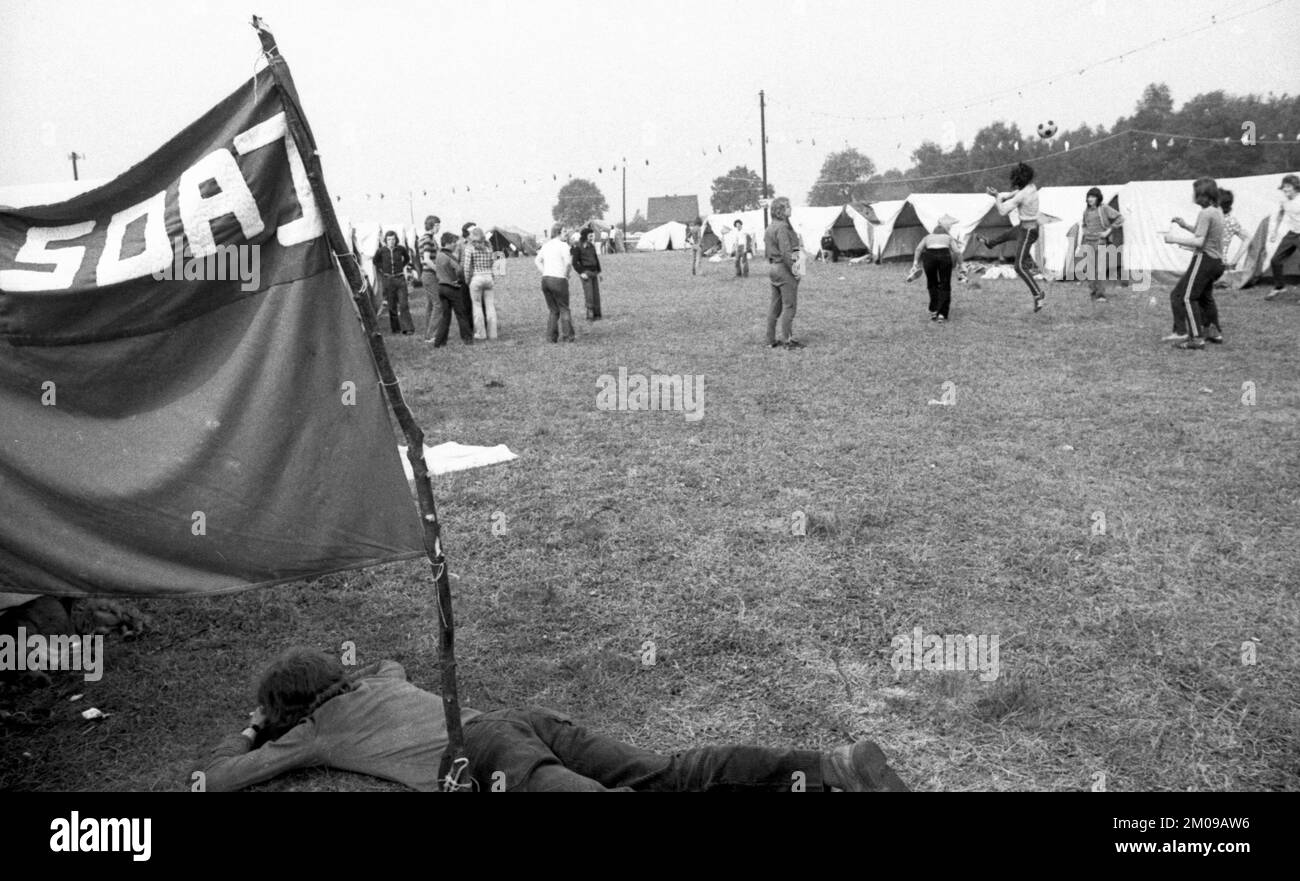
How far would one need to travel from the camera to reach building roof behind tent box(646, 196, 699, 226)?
8851cm

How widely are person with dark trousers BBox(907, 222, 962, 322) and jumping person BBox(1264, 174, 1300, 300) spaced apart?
19.6 feet

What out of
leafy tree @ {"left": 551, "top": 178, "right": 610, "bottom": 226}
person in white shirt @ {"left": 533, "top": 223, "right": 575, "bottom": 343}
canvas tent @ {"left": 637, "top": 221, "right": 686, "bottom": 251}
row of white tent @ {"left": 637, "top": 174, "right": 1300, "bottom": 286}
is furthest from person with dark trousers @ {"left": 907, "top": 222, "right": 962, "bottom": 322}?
leafy tree @ {"left": 551, "top": 178, "right": 610, "bottom": 226}

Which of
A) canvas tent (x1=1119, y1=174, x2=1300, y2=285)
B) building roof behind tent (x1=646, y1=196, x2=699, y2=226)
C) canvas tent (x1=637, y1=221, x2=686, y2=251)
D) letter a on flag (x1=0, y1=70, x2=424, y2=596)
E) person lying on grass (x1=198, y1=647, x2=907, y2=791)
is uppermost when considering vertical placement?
building roof behind tent (x1=646, y1=196, x2=699, y2=226)

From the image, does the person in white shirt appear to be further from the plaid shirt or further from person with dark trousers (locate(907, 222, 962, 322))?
person with dark trousers (locate(907, 222, 962, 322))

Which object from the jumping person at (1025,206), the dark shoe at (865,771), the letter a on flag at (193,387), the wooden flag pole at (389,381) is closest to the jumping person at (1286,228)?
the jumping person at (1025,206)

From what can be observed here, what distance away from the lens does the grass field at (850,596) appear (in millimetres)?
3562

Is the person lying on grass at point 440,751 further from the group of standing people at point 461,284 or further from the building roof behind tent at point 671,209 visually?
the building roof behind tent at point 671,209

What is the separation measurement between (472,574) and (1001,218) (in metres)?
25.0

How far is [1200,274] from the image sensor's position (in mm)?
10297

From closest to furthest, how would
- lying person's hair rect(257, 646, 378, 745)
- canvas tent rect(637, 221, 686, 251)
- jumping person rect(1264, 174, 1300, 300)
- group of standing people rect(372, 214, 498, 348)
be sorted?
lying person's hair rect(257, 646, 378, 745)
group of standing people rect(372, 214, 498, 348)
jumping person rect(1264, 174, 1300, 300)
canvas tent rect(637, 221, 686, 251)

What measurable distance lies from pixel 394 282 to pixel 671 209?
76.7 metres

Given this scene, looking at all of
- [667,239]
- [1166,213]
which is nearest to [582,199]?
[667,239]

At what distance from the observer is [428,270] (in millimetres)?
14727
